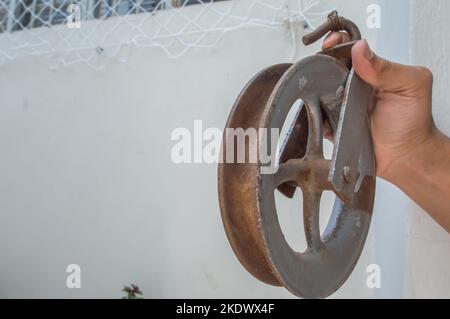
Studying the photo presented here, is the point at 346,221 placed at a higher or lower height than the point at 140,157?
lower

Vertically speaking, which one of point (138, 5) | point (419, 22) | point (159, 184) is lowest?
point (159, 184)

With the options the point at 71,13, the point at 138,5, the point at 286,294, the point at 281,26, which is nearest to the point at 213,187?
the point at 286,294

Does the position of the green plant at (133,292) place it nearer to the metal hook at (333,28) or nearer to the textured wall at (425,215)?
the textured wall at (425,215)

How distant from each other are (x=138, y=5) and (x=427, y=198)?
930 mm

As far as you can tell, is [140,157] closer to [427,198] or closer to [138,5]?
[138,5]

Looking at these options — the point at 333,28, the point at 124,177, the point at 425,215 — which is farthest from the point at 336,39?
the point at 124,177

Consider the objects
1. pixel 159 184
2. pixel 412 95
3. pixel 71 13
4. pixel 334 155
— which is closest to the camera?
pixel 334 155

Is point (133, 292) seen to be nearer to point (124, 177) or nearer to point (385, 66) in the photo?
point (124, 177)

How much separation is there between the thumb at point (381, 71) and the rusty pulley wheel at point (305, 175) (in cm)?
1

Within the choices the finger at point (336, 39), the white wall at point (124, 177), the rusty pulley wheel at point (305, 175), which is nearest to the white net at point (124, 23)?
the white wall at point (124, 177)

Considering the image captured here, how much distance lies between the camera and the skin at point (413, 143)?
54cm

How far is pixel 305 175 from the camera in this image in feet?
1.40

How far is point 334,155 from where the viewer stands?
1.31ft

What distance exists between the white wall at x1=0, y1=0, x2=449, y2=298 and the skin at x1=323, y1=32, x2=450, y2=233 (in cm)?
28
